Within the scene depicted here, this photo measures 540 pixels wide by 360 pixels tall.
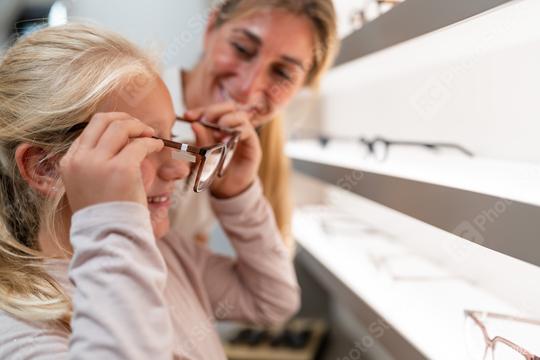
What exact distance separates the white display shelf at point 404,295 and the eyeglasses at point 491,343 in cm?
2

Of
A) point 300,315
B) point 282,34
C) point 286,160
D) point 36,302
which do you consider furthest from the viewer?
point 300,315

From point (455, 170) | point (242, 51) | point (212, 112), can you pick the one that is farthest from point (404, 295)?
point (242, 51)

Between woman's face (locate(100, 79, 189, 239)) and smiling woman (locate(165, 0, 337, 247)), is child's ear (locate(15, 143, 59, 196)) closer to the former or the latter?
woman's face (locate(100, 79, 189, 239))

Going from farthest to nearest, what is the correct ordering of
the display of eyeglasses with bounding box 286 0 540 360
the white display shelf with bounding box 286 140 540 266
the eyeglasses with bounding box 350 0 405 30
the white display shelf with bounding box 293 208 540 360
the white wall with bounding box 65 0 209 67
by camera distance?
1. the white wall with bounding box 65 0 209 67
2. the eyeglasses with bounding box 350 0 405 30
3. the white display shelf with bounding box 293 208 540 360
4. the display of eyeglasses with bounding box 286 0 540 360
5. the white display shelf with bounding box 286 140 540 266

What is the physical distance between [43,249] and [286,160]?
78 centimetres

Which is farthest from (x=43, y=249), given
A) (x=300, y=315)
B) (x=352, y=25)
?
(x=300, y=315)

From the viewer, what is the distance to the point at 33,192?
0.70 m

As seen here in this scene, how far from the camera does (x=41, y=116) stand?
0.64 metres

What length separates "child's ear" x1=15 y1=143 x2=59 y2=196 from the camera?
2.18ft

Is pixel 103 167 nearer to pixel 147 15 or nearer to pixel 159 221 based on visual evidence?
pixel 159 221

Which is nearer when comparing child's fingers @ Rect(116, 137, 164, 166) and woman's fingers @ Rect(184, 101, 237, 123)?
child's fingers @ Rect(116, 137, 164, 166)

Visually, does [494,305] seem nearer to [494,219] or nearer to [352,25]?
[494,219]

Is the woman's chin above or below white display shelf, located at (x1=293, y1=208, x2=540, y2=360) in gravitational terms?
above

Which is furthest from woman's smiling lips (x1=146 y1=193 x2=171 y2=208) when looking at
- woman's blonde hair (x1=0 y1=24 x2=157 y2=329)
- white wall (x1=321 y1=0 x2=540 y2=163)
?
white wall (x1=321 y1=0 x2=540 y2=163)
